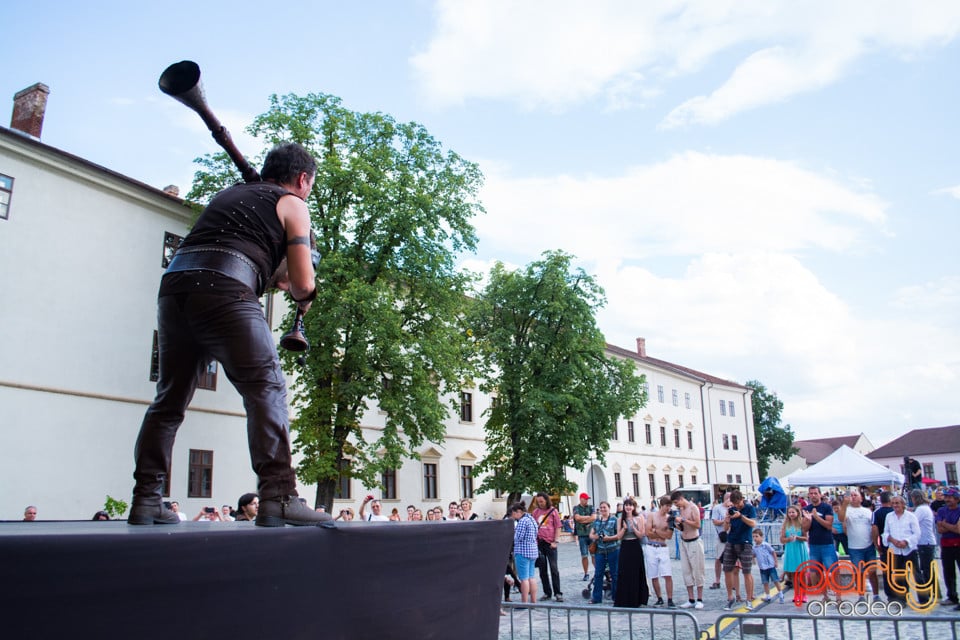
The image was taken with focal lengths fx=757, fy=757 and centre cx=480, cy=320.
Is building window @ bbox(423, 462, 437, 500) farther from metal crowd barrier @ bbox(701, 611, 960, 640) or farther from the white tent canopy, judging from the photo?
metal crowd barrier @ bbox(701, 611, 960, 640)

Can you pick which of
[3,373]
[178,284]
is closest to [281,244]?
[178,284]

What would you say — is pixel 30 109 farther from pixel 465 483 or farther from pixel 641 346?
pixel 641 346

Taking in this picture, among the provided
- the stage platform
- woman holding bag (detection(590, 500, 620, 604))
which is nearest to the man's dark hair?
the stage platform

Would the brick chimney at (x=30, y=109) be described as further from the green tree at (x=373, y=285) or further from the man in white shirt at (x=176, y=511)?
the man in white shirt at (x=176, y=511)

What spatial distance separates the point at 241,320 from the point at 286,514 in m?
0.76

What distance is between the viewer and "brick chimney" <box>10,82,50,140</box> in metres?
25.4

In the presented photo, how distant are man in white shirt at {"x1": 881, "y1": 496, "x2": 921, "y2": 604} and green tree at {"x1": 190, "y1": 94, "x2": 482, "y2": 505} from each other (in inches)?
566

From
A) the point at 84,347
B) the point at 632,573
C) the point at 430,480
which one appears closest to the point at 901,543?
the point at 632,573

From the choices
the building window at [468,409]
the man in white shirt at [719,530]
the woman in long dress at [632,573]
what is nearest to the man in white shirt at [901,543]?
the man in white shirt at [719,530]

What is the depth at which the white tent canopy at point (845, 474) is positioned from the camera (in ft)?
91.5

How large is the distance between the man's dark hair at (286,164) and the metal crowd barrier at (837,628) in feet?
14.5

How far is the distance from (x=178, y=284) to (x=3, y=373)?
2262 centimetres

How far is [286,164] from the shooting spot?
3383 mm

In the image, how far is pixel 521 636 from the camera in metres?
10.2
